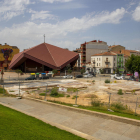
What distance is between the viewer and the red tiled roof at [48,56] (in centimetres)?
5356

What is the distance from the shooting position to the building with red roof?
5362 centimetres

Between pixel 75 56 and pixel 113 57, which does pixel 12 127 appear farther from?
pixel 113 57

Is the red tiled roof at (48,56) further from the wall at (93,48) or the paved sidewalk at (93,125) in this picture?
the paved sidewalk at (93,125)

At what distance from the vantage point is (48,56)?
57.1 meters

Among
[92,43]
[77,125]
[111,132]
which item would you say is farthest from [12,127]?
[92,43]

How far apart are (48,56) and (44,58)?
2.42m

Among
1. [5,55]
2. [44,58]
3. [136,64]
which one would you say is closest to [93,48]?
[44,58]

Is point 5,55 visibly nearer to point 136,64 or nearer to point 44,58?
point 44,58

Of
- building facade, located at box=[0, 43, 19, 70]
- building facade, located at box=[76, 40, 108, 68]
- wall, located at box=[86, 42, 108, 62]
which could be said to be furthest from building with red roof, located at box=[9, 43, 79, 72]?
building facade, located at box=[0, 43, 19, 70]

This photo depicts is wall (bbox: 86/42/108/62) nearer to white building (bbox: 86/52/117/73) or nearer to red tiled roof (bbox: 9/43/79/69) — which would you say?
white building (bbox: 86/52/117/73)

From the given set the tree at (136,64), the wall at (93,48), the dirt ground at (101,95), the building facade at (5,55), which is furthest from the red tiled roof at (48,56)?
the dirt ground at (101,95)

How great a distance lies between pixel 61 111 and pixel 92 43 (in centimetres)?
7272

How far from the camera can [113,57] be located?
→ 65.4 m

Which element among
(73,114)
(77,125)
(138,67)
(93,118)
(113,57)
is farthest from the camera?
(113,57)
